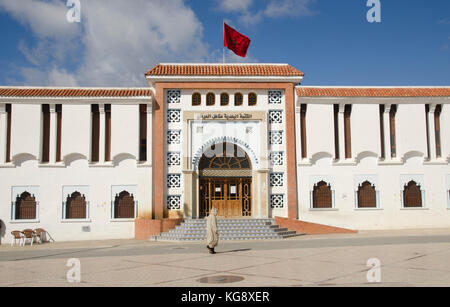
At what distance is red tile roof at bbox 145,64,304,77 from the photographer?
70.0 feet

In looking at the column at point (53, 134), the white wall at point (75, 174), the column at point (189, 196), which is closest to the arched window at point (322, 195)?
the column at point (189, 196)

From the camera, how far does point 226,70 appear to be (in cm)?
2178

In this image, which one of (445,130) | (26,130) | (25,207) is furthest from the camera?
(445,130)

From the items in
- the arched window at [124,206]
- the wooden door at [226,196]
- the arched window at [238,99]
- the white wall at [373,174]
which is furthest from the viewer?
the arched window at [238,99]

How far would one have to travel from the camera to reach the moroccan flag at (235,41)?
22.1m

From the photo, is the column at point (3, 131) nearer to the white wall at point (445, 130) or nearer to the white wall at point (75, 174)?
the white wall at point (75, 174)

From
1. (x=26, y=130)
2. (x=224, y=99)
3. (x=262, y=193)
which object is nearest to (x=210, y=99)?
(x=224, y=99)

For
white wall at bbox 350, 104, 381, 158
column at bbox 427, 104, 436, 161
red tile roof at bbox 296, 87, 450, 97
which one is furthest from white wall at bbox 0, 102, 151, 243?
column at bbox 427, 104, 436, 161

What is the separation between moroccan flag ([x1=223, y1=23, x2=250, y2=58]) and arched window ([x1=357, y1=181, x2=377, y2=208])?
8.97m

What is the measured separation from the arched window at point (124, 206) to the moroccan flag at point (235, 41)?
892 cm

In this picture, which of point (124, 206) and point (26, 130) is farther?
point (124, 206)

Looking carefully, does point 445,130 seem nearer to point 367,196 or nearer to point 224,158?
point 367,196

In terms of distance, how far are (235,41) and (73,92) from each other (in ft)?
27.5

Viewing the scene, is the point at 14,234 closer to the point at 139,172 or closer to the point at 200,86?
the point at 139,172
